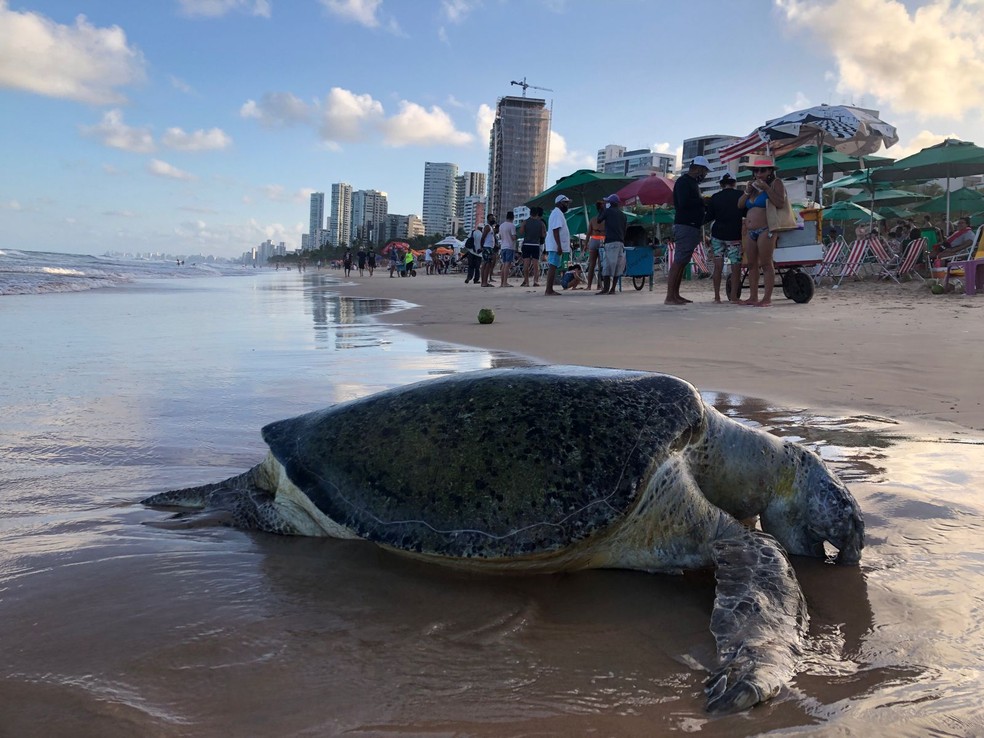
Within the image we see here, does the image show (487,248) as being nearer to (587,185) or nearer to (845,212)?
(587,185)

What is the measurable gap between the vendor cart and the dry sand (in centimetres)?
33

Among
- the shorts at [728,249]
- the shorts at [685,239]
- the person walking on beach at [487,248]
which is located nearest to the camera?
the shorts at [685,239]

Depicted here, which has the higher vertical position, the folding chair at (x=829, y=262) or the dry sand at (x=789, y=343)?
the folding chair at (x=829, y=262)

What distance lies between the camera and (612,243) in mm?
15727

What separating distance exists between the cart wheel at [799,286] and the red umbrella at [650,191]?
9670 mm

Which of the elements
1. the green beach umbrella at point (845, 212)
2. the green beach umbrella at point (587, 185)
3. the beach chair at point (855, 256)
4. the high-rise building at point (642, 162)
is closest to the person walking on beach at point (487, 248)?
the green beach umbrella at point (587, 185)

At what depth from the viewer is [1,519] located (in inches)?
104

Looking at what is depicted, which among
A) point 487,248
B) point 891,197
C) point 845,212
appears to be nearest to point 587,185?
point 487,248

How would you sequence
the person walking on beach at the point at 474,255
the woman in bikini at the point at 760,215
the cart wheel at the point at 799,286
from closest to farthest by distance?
1. the woman in bikini at the point at 760,215
2. the cart wheel at the point at 799,286
3. the person walking on beach at the point at 474,255

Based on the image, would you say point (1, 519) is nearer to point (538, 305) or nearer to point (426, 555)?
point (426, 555)

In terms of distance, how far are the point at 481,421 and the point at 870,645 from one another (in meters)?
1.38

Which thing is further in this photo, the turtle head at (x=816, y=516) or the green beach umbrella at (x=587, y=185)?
the green beach umbrella at (x=587, y=185)

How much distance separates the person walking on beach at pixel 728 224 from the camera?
37.5 feet

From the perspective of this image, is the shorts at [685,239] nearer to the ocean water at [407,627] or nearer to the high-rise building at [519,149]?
the ocean water at [407,627]
